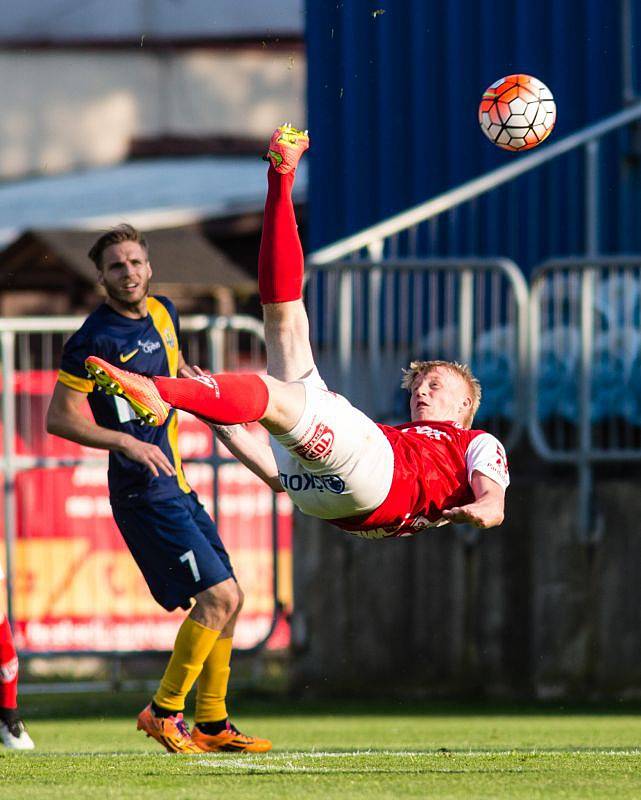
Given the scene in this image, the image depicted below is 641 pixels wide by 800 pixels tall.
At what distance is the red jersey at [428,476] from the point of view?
24.8ft

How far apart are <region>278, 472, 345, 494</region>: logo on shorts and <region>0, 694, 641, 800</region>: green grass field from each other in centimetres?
116

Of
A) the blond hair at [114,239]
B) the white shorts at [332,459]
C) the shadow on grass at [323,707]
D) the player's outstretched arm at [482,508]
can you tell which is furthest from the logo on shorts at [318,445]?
the shadow on grass at [323,707]

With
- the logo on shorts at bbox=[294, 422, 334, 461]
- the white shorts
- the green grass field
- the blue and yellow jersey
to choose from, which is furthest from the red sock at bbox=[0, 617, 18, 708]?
the logo on shorts at bbox=[294, 422, 334, 461]

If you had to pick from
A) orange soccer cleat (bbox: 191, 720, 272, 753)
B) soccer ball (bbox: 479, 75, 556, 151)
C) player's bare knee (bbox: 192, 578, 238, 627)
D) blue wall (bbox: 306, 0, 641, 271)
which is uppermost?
blue wall (bbox: 306, 0, 641, 271)

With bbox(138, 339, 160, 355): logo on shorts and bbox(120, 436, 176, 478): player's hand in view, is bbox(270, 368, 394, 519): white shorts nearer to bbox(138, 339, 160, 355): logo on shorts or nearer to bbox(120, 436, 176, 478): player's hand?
bbox(120, 436, 176, 478): player's hand

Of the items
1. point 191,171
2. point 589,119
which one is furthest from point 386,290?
point 191,171

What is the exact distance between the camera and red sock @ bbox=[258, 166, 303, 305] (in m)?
7.71

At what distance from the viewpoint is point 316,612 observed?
1187 centimetres

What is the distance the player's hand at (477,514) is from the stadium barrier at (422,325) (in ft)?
15.3

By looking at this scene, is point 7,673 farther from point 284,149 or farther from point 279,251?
point 284,149

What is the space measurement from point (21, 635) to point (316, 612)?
7.12 ft

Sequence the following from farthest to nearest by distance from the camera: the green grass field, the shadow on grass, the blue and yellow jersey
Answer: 1. the shadow on grass
2. the blue and yellow jersey
3. the green grass field

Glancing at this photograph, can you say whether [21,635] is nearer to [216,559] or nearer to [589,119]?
[216,559]

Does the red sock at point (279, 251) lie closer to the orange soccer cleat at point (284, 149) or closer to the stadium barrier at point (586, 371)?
the orange soccer cleat at point (284, 149)
